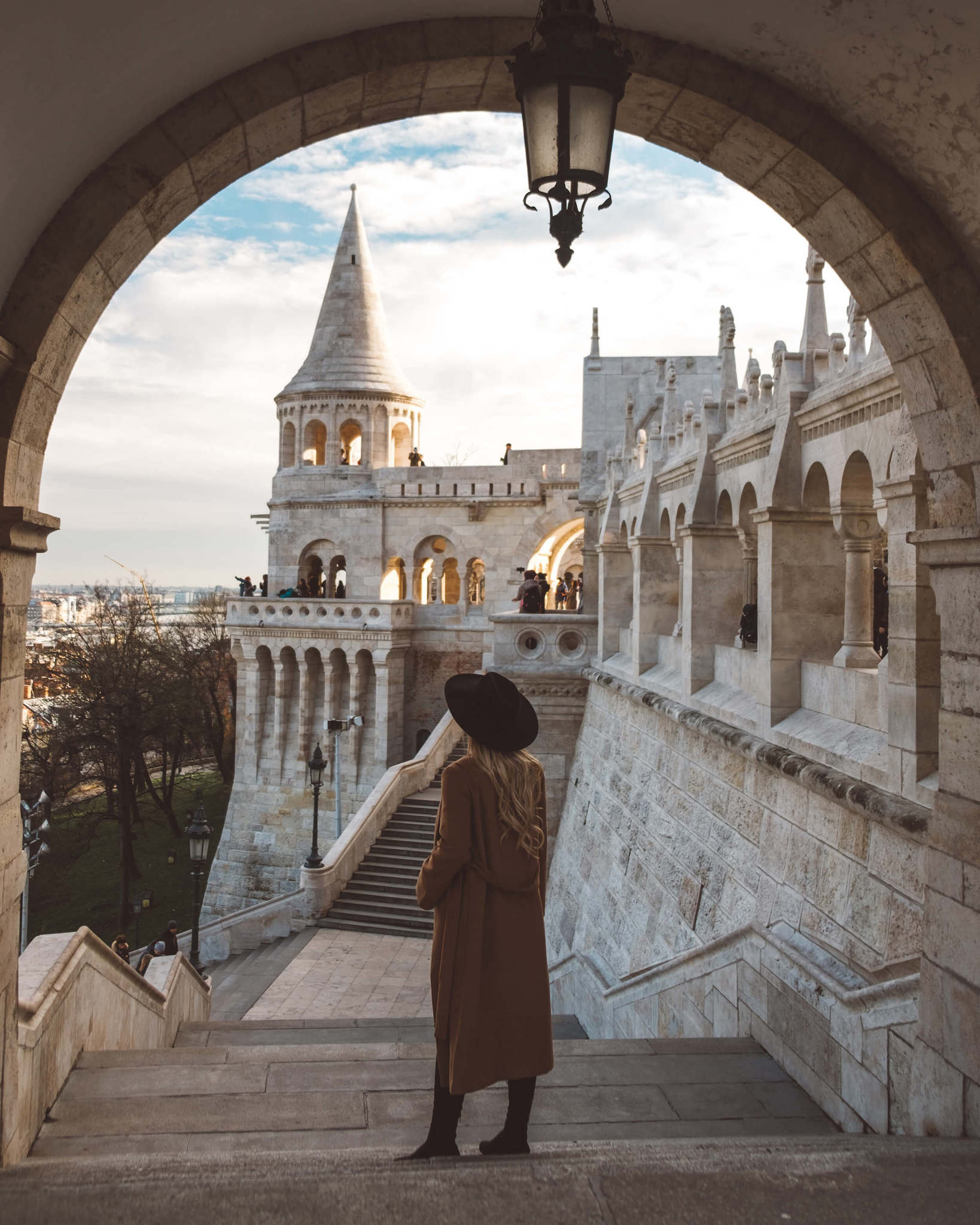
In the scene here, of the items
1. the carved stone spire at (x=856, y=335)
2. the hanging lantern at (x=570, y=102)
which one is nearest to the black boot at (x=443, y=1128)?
the hanging lantern at (x=570, y=102)

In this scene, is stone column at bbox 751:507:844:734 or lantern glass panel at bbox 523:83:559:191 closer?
lantern glass panel at bbox 523:83:559:191

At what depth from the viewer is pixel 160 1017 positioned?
6379 mm

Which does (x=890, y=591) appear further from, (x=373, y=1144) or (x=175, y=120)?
(x=175, y=120)

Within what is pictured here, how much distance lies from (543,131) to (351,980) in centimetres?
1266

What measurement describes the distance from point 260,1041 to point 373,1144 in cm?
298

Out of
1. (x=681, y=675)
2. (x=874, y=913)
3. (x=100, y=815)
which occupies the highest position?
(x=681, y=675)

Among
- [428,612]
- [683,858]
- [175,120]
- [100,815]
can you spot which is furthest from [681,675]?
[100,815]

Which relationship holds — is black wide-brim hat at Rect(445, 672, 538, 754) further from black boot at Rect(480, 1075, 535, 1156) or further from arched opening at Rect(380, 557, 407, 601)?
arched opening at Rect(380, 557, 407, 601)

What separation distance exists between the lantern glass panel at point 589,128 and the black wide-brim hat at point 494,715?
61.8 inches

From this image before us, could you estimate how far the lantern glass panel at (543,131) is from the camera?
2871 millimetres

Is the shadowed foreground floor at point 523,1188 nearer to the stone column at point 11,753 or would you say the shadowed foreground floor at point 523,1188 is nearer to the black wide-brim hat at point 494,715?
the stone column at point 11,753

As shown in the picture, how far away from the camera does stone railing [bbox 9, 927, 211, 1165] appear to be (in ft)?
12.1

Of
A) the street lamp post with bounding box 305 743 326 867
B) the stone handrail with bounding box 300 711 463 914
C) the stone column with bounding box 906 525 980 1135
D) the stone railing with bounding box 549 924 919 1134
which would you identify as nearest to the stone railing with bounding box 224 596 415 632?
the stone handrail with bounding box 300 711 463 914

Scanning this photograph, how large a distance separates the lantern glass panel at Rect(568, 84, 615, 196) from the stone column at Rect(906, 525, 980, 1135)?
6.43 feet
